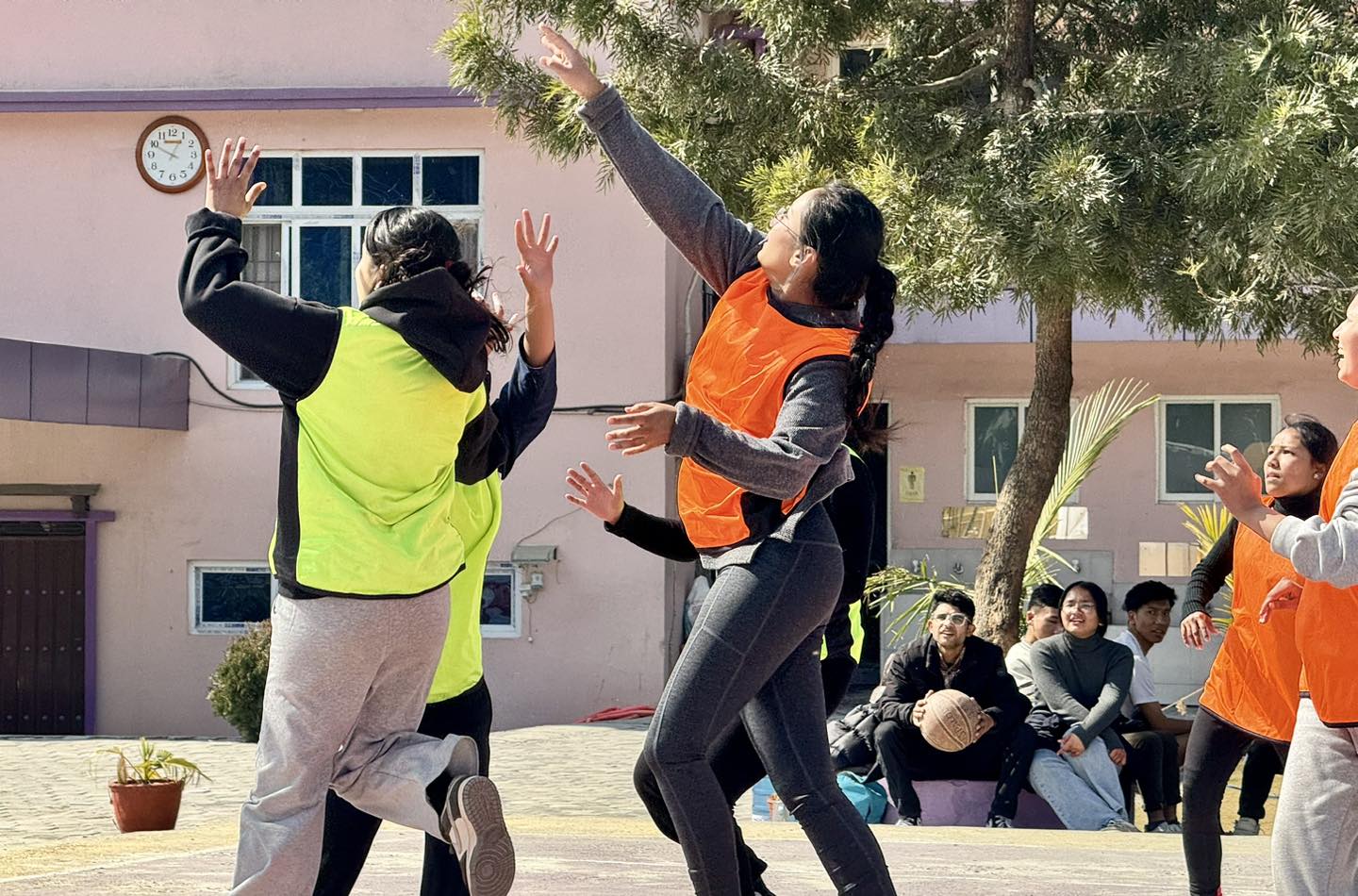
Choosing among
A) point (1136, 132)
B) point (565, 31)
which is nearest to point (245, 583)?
point (565, 31)

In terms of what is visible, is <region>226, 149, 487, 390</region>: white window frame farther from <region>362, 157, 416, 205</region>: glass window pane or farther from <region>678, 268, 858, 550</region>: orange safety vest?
<region>678, 268, 858, 550</region>: orange safety vest

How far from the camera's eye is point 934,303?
11.0 m

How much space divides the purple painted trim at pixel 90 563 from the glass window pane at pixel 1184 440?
1082 centimetres

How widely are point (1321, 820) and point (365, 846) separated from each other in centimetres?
214

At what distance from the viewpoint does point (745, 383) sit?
417 cm

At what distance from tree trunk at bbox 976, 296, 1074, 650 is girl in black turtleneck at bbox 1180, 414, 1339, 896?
6.34 meters

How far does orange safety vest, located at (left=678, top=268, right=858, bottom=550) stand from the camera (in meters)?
4.12

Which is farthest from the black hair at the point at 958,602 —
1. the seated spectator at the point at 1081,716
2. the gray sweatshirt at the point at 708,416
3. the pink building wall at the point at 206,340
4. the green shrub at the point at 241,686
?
the pink building wall at the point at 206,340

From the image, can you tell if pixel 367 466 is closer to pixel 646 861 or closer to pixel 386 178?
pixel 646 861

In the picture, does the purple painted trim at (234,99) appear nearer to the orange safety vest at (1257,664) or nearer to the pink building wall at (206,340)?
the pink building wall at (206,340)

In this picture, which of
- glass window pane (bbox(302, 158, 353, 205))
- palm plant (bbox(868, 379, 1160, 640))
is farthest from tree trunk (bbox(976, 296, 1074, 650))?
glass window pane (bbox(302, 158, 353, 205))

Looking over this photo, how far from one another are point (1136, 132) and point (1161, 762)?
3.61 m

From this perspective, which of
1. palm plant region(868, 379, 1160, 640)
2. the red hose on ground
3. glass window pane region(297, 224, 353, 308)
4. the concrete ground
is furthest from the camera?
glass window pane region(297, 224, 353, 308)

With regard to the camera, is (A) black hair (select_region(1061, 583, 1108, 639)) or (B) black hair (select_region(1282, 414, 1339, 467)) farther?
(A) black hair (select_region(1061, 583, 1108, 639))
